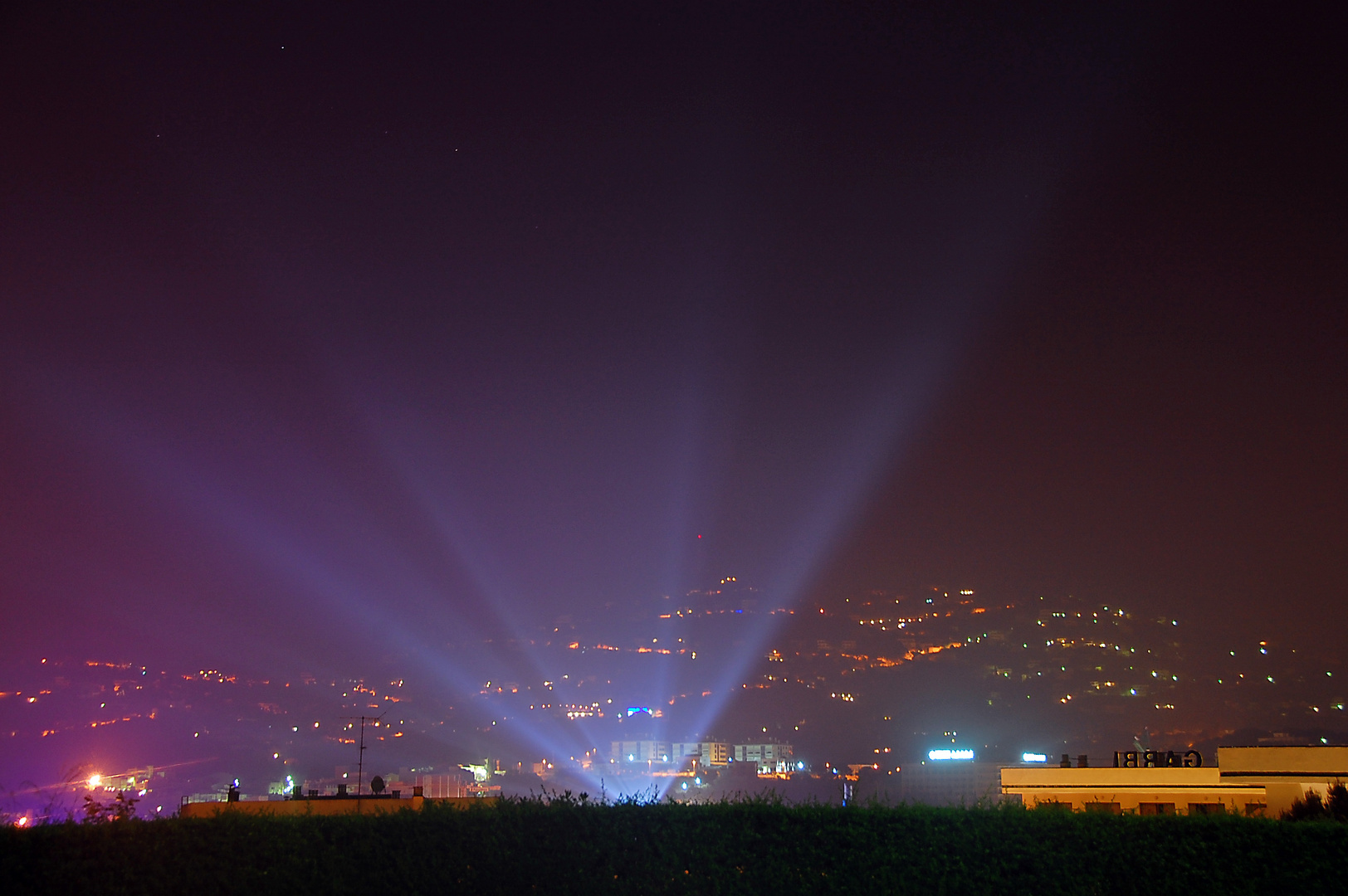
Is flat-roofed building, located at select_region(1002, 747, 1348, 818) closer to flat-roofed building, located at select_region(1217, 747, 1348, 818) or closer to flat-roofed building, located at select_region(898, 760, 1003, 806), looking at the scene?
flat-roofed building, located at select_region(1217, 747, 1348, 818)

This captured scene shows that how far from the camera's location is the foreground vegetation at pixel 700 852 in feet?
35.8

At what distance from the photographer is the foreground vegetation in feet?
35.8

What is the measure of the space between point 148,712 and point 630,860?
66.1 m

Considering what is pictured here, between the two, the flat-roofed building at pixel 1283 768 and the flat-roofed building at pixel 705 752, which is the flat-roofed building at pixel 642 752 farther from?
the flat-roofed building at pixel 1283 768

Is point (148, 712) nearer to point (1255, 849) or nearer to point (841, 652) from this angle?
point (1255, 849)

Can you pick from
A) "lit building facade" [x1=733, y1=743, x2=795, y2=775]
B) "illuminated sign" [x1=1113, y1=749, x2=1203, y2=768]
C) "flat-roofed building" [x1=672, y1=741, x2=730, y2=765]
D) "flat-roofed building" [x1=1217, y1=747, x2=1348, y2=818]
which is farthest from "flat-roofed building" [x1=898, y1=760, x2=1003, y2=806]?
"flat-roofed building" [x1=1217, y1=747, x2=1348, y2=818]

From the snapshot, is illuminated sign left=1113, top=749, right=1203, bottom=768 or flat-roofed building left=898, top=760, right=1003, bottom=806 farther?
flat-roofed building left=898, top=760, right=1003, bottom=806

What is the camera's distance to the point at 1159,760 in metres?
38.3

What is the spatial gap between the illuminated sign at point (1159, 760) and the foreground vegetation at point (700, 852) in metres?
28.2

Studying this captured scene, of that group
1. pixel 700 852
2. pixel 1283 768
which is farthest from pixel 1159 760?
pixel 700 852

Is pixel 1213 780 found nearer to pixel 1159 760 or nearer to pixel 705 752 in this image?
pixel 1159 760

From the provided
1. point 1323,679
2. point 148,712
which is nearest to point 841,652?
point 1323,679

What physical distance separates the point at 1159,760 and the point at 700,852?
3459cm

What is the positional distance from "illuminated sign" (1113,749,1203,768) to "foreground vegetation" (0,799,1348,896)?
28.2m
